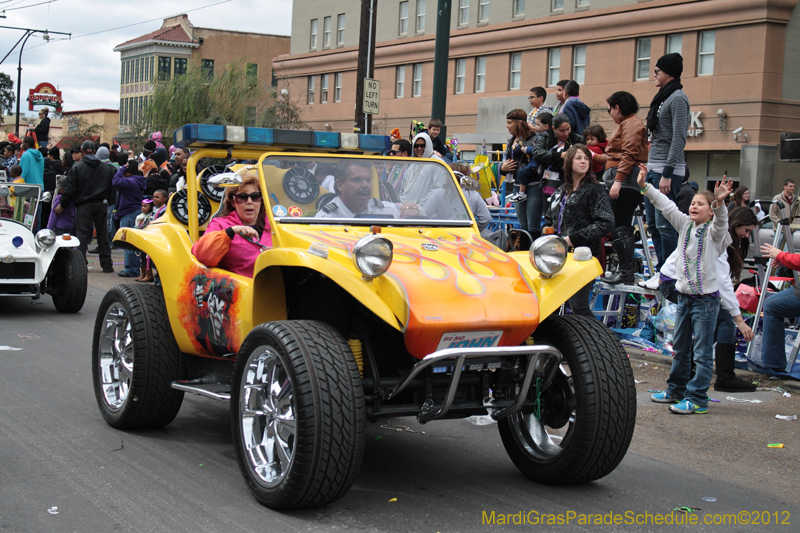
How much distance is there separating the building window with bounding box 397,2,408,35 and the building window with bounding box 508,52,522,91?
7755mm

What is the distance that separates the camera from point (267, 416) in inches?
167

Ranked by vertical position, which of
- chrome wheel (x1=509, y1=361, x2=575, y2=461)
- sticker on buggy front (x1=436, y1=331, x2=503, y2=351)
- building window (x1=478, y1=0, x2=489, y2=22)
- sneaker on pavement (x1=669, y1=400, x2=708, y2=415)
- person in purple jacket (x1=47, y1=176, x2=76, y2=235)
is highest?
building window (x1=478, y1=0, x2=489, y2=22)

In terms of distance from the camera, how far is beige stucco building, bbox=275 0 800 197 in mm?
29000

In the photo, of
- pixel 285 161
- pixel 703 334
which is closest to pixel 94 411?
pixel 285 161

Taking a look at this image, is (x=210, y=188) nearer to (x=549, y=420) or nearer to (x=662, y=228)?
(x=549, y=420)

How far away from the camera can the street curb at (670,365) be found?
7.27 metres

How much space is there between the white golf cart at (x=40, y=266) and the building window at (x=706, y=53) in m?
25.8

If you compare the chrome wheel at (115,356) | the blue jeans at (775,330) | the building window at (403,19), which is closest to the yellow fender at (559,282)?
the chrome wheel at (115,356)

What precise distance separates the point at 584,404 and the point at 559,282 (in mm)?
655

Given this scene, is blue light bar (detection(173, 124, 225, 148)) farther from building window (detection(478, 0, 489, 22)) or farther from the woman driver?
building window (detection(478, 0, 489, 22))

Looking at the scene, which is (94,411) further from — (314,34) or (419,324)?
(314,34)

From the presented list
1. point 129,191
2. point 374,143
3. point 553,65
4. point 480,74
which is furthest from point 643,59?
point 374,143

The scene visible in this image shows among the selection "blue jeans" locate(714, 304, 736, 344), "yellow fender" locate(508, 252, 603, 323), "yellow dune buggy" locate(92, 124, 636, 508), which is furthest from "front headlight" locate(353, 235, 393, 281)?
"blue jeans" locate(714, 304, 736, 344)

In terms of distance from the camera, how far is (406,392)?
14.2ft
